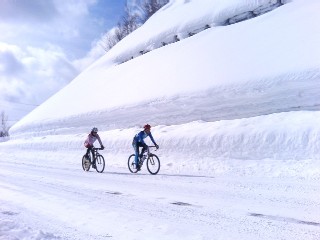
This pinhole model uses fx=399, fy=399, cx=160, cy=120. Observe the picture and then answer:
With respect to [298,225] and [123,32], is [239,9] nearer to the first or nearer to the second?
[298,225]

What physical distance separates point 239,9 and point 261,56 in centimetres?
1328

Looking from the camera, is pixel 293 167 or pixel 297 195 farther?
pixel 293 167

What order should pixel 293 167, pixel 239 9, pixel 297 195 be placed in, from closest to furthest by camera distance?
pixel 297 195
pixel 293 167
pixel 239 9

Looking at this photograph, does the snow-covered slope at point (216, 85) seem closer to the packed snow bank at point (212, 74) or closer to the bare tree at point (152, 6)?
the packed snow bank at point (212, 74)

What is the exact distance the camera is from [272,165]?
1328 cm

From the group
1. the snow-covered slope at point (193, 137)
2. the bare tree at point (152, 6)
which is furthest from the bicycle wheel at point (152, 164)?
the bare tree at point (152, 6)

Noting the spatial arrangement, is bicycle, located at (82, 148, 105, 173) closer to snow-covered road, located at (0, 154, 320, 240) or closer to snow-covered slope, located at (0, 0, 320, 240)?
snow-covered slope, located at (0, 0, 320, 240)

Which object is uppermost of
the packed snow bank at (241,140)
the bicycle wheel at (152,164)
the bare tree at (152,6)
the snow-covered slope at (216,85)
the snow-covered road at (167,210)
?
the bare tree at (152,6)

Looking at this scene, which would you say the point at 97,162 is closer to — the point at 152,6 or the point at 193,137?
the point at 193,137

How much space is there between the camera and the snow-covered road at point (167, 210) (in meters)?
5.61

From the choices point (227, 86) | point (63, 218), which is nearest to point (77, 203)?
point (63, 218)

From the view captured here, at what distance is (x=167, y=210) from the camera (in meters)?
7.30

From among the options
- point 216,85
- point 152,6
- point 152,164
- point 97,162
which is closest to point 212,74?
point 216,85

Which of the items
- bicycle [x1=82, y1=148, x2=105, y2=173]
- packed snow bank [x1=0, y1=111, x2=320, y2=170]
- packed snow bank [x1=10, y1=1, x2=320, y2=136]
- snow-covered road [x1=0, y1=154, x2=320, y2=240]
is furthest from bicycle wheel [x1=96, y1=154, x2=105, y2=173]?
packed snow bank [x1=10, y1=1, x2=320, y2=136]
